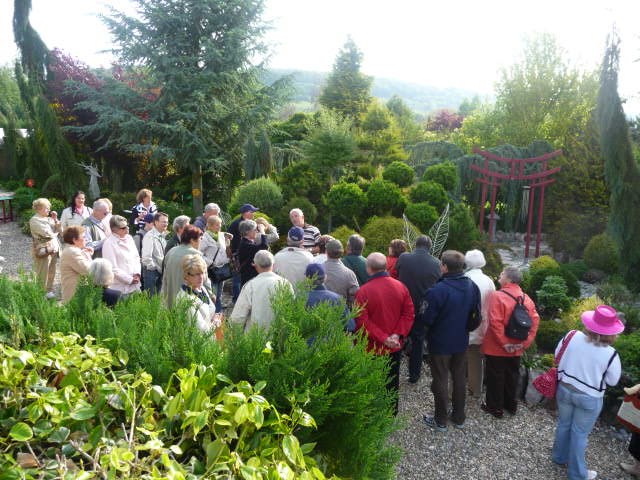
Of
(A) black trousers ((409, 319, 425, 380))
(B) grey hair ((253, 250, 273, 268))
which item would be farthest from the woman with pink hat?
(B) grey hair ((253, 250, 273, 268))

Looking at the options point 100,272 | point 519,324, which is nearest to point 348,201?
point 519,324

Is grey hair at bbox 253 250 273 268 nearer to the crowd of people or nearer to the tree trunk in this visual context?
the crowd of people

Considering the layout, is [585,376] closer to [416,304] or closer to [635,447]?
[635,447]

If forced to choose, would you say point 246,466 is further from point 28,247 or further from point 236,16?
point 236,16

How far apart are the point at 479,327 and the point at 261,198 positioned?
7131 millimetres

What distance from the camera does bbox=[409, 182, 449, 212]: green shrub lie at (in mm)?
10305

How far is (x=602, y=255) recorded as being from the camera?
1049 cm

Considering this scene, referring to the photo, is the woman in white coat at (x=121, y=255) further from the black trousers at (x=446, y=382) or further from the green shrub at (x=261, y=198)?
the green shrub at (x=261, y=198)

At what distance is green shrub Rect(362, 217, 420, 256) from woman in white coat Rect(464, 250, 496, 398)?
334 centimetres

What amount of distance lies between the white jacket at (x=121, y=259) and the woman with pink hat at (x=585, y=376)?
458cm

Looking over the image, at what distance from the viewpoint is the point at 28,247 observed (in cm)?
1264

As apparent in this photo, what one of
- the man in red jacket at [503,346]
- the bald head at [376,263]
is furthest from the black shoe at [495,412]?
the bald head at [376,263]

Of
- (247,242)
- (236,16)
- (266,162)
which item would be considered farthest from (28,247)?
(236,16)

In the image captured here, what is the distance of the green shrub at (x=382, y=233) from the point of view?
8531mm
